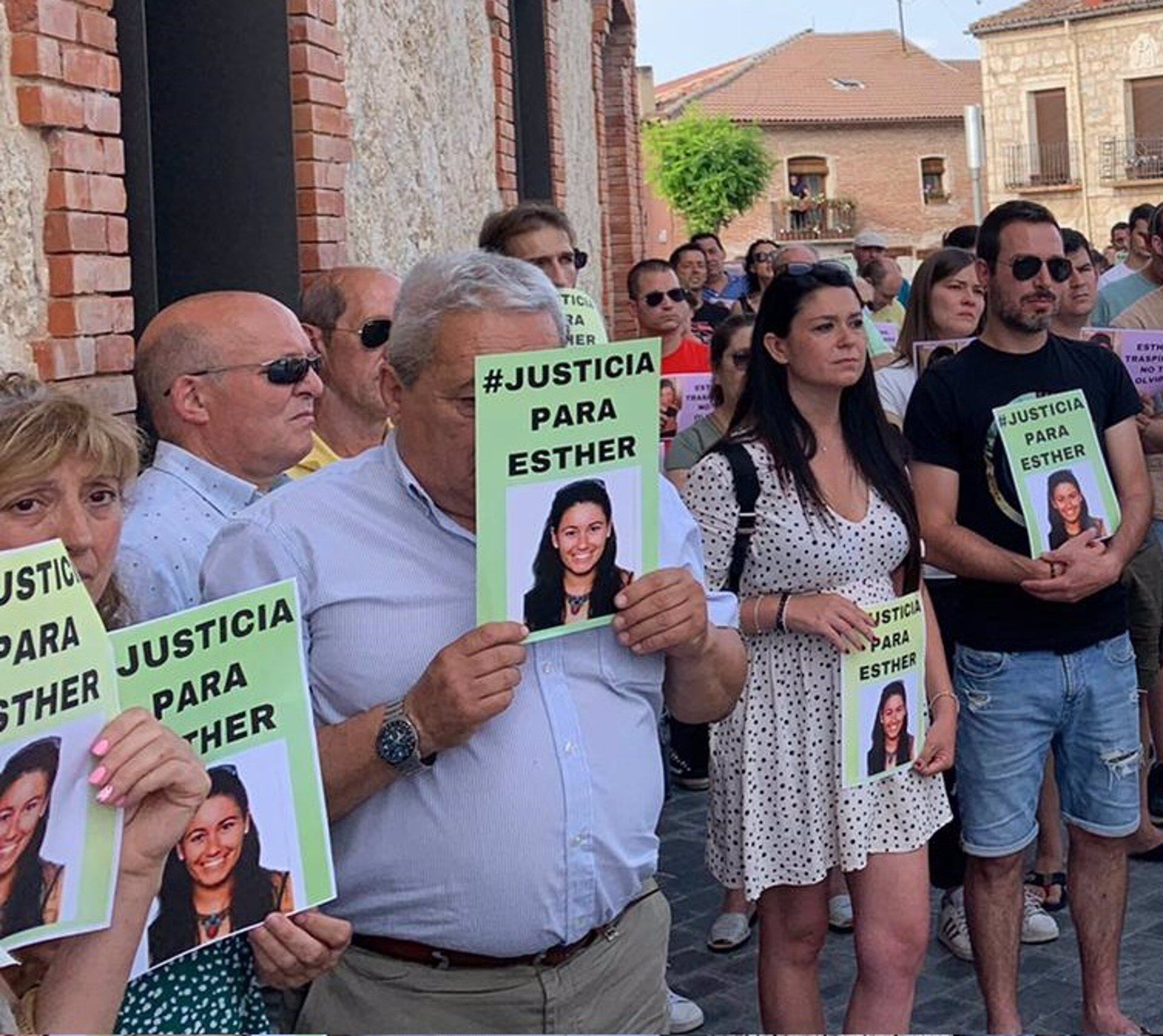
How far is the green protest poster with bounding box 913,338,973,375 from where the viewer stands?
6.04 m

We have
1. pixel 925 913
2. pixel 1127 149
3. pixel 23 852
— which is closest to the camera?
pixel 23 852

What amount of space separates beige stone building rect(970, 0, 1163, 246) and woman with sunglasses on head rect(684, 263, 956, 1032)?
143 ft

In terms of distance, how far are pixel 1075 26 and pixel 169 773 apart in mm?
48316

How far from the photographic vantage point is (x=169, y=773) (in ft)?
7.23

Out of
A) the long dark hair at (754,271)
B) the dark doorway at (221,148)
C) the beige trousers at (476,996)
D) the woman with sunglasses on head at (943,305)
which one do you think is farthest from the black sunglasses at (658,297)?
the beige trousers at (476,996)

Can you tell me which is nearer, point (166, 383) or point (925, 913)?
point (166, 383)

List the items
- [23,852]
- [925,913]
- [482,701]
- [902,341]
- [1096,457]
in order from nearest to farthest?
1. [23,852]
2. [482,701]
3. [925,913]
4. [1096,457]
5. [902,341]

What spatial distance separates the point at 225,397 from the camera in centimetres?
363

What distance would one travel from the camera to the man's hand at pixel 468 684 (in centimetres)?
256

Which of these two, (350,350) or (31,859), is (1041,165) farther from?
(31,859)

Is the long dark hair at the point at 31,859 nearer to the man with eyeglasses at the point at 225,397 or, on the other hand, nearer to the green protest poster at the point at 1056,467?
the man with eyeglasses at the point at 225,397

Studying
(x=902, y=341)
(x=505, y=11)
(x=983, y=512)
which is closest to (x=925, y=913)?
(x=983, y=512)

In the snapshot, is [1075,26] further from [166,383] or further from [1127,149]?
[166,383]

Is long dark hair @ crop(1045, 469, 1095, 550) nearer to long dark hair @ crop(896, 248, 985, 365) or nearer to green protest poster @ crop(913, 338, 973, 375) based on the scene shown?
green protest poster @ crop(913, 338, 973, 375)
